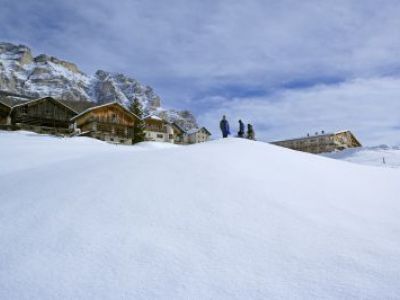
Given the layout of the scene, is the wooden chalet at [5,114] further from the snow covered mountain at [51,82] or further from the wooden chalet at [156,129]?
the snow covered mountain at [51,82]

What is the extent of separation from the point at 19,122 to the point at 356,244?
4225 centimetres

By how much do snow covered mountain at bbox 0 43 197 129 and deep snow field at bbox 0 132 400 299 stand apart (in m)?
162

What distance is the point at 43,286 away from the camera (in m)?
3.94

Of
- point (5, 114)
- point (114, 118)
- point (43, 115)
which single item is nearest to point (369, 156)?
point (114, 118)

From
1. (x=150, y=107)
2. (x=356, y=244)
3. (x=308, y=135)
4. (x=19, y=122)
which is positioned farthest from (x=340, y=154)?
(x=150, y=107)

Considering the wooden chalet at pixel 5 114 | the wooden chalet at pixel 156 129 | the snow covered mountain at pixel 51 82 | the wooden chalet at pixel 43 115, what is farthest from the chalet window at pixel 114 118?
the snow covered mountain at pixel 51 82

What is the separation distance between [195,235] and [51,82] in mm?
181491

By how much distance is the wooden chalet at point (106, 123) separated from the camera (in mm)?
43969

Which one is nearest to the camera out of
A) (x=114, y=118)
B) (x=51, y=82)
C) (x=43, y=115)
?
(x=43, y=115)

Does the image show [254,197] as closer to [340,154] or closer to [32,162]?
[32,162]

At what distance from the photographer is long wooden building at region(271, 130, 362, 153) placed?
244 feet

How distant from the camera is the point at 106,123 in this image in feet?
149

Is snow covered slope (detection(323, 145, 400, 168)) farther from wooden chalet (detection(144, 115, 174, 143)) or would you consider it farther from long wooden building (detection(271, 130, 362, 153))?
wooden chalet (detection(144, 115, 174, 143))

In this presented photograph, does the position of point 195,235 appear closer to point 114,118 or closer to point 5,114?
point 5,114
